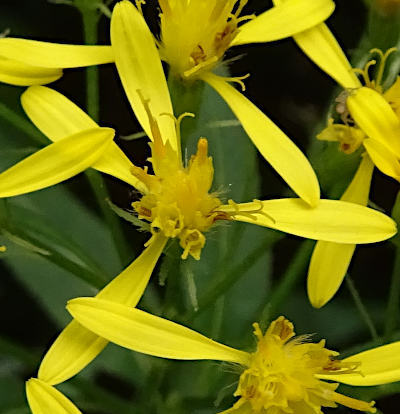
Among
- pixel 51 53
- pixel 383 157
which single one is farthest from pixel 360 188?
pixel 51 53

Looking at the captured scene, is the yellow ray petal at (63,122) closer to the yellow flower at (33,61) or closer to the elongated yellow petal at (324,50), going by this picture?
the yellow flower at (33,61)

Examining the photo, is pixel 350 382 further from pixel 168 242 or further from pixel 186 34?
pixel 186 34

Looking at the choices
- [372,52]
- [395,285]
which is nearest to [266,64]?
[372,52]

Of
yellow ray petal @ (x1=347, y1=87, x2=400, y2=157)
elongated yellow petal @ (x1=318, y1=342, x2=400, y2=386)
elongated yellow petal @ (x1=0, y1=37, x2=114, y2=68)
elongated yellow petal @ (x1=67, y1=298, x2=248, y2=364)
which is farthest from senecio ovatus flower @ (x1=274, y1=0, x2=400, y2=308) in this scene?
elongated yellow petal @ (x1=0, y1=37, x2=114, y2=68)

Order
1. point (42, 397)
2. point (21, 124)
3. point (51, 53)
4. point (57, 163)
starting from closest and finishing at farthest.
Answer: point (42, 397)
point (57, 163)
point (51, 53)
point (21, 124)

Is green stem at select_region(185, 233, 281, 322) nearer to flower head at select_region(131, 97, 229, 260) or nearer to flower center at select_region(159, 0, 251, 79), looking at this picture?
flower head at select_region(131, 97, 229, 260)

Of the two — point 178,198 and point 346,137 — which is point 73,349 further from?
point 346,137

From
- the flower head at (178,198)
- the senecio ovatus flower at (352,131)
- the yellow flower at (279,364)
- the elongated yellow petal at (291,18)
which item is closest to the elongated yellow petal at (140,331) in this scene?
the yellow flower at (279,364)
